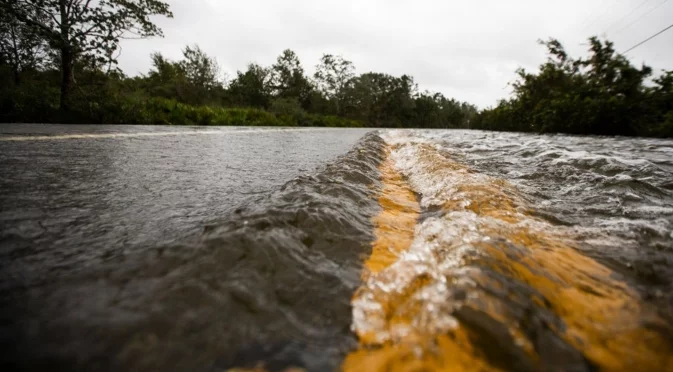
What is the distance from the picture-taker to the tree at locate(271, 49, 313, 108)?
4188 centimetres

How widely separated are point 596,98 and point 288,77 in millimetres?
37336

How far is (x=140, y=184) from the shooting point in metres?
1.38

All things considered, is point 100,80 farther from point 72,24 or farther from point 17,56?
point 17,56

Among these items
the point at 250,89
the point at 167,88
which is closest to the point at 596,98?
the point at 167,88

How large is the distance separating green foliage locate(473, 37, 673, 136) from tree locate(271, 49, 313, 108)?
3037 centimetres

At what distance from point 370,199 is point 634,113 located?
53.8 feet

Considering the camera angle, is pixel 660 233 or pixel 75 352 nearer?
pixel 75 352

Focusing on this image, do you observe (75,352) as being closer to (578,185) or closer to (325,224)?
(325,224)

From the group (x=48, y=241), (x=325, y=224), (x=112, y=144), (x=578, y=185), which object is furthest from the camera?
(x=112, y=144)

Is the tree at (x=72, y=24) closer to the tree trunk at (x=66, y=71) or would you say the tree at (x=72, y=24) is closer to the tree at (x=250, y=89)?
the tree trunk at (x=66, y=71)

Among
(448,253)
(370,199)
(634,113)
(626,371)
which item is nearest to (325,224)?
(448,253)

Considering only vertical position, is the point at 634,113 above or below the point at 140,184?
above

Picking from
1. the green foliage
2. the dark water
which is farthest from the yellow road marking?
the green foliage

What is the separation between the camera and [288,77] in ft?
138
